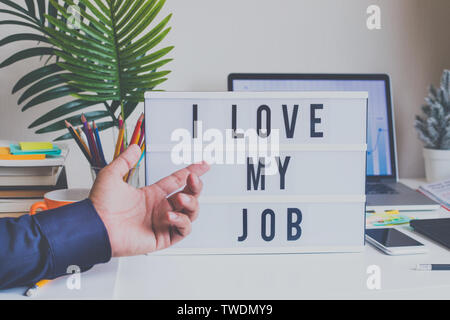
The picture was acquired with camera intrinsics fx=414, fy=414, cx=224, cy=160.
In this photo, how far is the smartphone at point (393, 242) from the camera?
64 centimetres

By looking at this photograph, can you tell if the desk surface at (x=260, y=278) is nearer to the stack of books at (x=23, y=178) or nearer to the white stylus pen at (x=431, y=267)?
the white stylus pen at (x=431, y=267)

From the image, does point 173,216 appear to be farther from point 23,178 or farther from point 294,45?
point 294,45

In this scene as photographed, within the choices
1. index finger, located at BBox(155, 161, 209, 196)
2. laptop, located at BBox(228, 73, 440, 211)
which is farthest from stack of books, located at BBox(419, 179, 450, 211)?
index finger, located at BBox(155, 161, 209, 196)

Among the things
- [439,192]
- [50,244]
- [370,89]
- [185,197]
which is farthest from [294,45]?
[50,244]

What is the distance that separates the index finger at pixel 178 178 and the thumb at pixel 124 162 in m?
0.06

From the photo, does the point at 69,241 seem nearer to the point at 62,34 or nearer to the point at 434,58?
the point at 62,34

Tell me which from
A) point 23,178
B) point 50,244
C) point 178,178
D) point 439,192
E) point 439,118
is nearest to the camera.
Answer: point 50,244

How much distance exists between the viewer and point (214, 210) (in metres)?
0.65

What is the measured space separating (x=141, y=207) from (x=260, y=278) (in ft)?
0.64

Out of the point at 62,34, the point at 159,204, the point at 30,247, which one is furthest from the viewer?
the point at 62,34

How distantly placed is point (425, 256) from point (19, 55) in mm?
882

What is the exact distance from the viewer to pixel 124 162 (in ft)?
1.88

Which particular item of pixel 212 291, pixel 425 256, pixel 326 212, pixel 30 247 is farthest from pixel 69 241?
pixel 425 256
